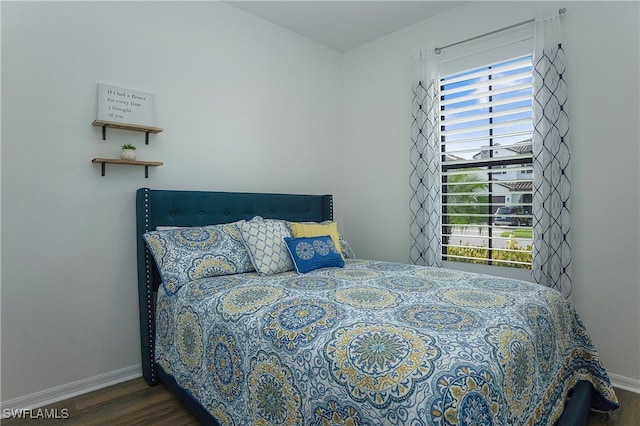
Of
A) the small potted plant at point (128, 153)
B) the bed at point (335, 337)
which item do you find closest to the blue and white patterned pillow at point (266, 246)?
the bed at point (335, 337)

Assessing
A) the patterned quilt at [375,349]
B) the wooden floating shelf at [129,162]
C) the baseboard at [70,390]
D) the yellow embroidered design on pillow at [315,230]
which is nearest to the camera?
the patterned quilt at [375,349]

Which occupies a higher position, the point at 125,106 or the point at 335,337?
the point at 125,106

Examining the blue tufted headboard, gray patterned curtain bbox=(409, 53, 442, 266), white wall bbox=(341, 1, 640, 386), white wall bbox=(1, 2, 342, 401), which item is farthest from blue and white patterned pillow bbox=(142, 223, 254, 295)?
white wall bbox=(341, 1, 640, 386)

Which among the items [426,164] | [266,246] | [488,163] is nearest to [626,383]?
[488,163]

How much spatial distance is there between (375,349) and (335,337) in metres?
0.16

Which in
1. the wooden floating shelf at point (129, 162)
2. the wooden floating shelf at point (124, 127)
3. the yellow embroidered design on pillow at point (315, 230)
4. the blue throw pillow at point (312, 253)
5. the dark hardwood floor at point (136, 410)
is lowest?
the dark hardwood floor at point (136, 410)

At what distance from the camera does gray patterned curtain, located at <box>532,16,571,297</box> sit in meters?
2.41

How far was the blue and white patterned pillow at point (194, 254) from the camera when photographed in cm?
208

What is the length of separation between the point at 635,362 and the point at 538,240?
900 millimetres

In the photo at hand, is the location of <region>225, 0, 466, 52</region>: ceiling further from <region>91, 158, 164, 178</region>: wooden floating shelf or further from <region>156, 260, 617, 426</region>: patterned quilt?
<region>156, 260, 617, 426</region>: patterned quilt

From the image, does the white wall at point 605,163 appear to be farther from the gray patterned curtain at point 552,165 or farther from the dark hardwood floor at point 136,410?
the dark hardwood floor at point 136,410

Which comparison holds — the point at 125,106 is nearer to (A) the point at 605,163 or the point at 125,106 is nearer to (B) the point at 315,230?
(B) the point at 315,230

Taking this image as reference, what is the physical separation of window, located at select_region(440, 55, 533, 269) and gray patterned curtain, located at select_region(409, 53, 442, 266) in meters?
0.10

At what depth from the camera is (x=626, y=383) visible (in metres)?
2.27
